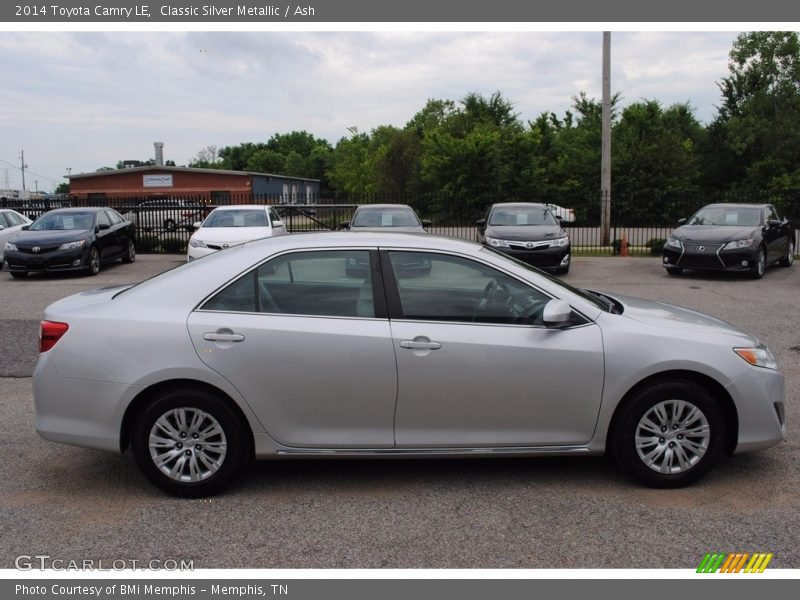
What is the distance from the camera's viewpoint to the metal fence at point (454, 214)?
24.2 metres

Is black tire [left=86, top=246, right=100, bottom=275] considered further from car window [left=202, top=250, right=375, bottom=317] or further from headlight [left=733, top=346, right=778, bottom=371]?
headlight [left=733, top=346, right=778, bottom=371]

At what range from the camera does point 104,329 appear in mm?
4566

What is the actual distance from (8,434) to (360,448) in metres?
3.01

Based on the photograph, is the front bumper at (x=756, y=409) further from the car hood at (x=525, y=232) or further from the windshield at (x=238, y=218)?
the windshield at (x=238, y=218)

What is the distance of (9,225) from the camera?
65.9 feet

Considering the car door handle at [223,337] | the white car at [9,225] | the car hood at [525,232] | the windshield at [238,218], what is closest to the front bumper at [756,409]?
the car door handle at [223,337]

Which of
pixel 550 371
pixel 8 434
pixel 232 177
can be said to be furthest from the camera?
pixel 232 177

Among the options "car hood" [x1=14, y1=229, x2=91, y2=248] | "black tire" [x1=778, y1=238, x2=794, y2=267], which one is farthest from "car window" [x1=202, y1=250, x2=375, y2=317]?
"black tire" [x1=778, y1=238, x2=794, y2=267]

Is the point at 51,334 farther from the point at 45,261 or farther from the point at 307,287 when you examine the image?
the point at 45,261

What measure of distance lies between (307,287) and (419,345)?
2.63ft

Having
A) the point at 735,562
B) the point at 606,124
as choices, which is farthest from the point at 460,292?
the point at 606,124

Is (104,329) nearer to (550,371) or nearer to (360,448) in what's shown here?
(360,448)

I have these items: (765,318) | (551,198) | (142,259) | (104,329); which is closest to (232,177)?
(551,198)
